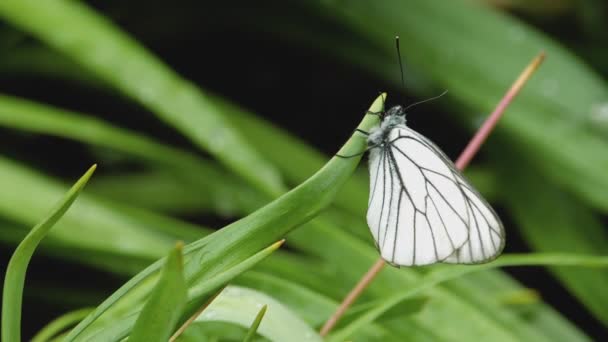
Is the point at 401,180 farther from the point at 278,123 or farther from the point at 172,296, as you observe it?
the point at 278,123

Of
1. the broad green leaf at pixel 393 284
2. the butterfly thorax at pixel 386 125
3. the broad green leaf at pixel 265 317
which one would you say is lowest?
the broad green leaf at pixel 265 317

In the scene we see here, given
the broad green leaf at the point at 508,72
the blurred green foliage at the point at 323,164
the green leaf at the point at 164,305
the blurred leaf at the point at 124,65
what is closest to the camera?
Result: the green leaf at the point at 164,305

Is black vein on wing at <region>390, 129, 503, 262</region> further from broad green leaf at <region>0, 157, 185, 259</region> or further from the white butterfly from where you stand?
broad green leaf at <region>0, 157, 185, 259</region>

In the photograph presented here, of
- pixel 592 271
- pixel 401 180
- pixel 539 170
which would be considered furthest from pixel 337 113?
pixel 401 180

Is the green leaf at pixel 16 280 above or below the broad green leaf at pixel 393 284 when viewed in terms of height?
below

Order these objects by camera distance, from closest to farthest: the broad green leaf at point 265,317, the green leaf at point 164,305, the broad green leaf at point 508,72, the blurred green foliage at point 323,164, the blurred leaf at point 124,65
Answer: the green leaf at point 164,305 → the broad green leaf at point 265,317 → the blurred green foliage at point 323,164 → the blurred leaf at point 124,65 → the broad green leaf at point 508,72

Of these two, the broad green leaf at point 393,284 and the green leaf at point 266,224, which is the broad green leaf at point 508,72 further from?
the green leaf at point 266,224

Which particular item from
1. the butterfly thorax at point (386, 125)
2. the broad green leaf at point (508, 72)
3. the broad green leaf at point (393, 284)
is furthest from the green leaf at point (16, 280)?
the broad green leaf at point (508, 72)
